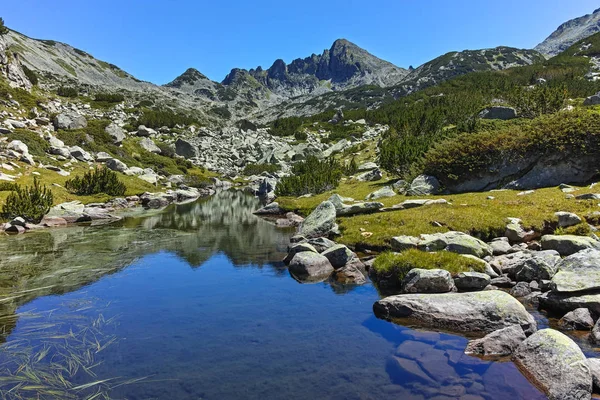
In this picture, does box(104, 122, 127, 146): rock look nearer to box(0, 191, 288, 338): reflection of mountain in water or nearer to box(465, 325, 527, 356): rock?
box(0, 191, 288, 338): reflection of mountain in water

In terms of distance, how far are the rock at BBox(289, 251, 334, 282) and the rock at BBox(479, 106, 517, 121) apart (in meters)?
51.9

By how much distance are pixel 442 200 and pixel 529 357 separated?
794 inches

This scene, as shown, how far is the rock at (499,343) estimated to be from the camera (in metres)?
10.2

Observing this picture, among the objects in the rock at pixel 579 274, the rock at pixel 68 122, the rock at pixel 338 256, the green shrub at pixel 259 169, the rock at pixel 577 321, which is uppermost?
the rock at pixel 68 122

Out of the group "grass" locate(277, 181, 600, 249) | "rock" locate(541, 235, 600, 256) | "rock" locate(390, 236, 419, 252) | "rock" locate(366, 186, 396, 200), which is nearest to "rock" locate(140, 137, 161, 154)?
"rock" locate(366, 186, 396, 200)

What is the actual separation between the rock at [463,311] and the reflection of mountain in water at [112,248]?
10463 millimetres

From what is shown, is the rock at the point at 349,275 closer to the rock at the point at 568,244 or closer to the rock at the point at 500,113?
the rock at the point at 568,244

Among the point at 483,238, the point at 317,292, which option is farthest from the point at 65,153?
the point at 483,238

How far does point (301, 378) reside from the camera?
928 cm

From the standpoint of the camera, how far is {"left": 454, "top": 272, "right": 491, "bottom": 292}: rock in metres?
15.2

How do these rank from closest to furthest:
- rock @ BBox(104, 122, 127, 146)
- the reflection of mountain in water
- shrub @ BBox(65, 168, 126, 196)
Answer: the reflection of mountain in water, shrub @ BBox(65, 168, 126, 196), rock @ BBox(104, 122, 127, 146)

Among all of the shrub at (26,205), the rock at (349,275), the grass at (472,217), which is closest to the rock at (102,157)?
the shrub at (26,205)

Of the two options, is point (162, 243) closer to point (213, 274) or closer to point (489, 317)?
point (213, 274)

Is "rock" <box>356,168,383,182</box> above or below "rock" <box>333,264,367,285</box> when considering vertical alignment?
above
